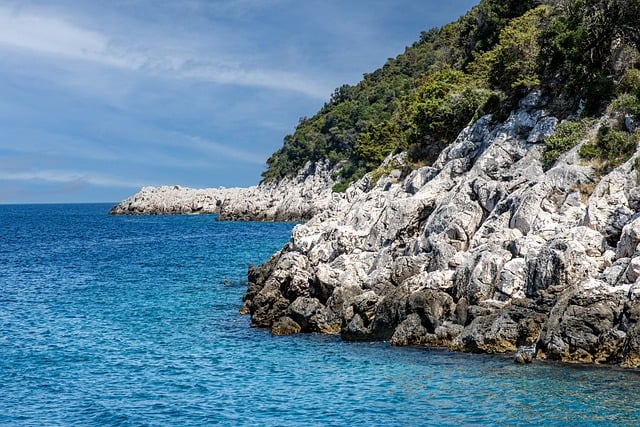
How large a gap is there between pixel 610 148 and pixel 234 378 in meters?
20.8

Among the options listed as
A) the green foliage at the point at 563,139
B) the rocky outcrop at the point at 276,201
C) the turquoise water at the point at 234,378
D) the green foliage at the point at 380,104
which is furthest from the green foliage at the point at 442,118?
the rocky outcrop at the point at 276,201

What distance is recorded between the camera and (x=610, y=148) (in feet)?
107

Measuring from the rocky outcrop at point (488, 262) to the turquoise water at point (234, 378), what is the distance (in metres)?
1.25

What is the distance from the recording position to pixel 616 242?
26.6 m

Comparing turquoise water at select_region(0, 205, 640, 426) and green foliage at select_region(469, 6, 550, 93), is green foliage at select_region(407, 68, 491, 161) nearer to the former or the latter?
green foliage at select_region(469, 6, 550, 93)

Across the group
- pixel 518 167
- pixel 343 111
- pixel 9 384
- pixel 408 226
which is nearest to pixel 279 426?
pixel 9 384

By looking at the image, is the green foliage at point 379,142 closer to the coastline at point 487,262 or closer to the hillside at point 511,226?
the hillside at point 511,226

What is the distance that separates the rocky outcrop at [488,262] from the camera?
23.9m

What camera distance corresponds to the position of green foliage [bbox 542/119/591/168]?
113 ft

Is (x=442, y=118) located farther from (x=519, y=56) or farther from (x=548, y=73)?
(x=548, y=73)

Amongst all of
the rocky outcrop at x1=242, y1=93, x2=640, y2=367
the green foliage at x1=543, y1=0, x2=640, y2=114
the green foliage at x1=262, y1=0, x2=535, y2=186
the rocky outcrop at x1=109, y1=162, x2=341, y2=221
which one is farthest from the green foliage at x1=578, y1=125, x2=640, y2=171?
the rocky outcrop at x1=109, y1=162, x2=341, y2=221

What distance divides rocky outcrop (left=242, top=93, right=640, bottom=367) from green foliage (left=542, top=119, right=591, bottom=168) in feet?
2.35

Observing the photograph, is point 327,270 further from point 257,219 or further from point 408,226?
point 257,219

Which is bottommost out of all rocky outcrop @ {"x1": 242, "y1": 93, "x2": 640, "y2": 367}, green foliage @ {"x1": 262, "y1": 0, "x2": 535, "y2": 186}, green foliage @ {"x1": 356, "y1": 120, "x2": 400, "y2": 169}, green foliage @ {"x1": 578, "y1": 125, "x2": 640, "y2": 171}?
rocky outcrop @ {"x1": 242, "y1": 93, "x2": 640, "y2": 367}
